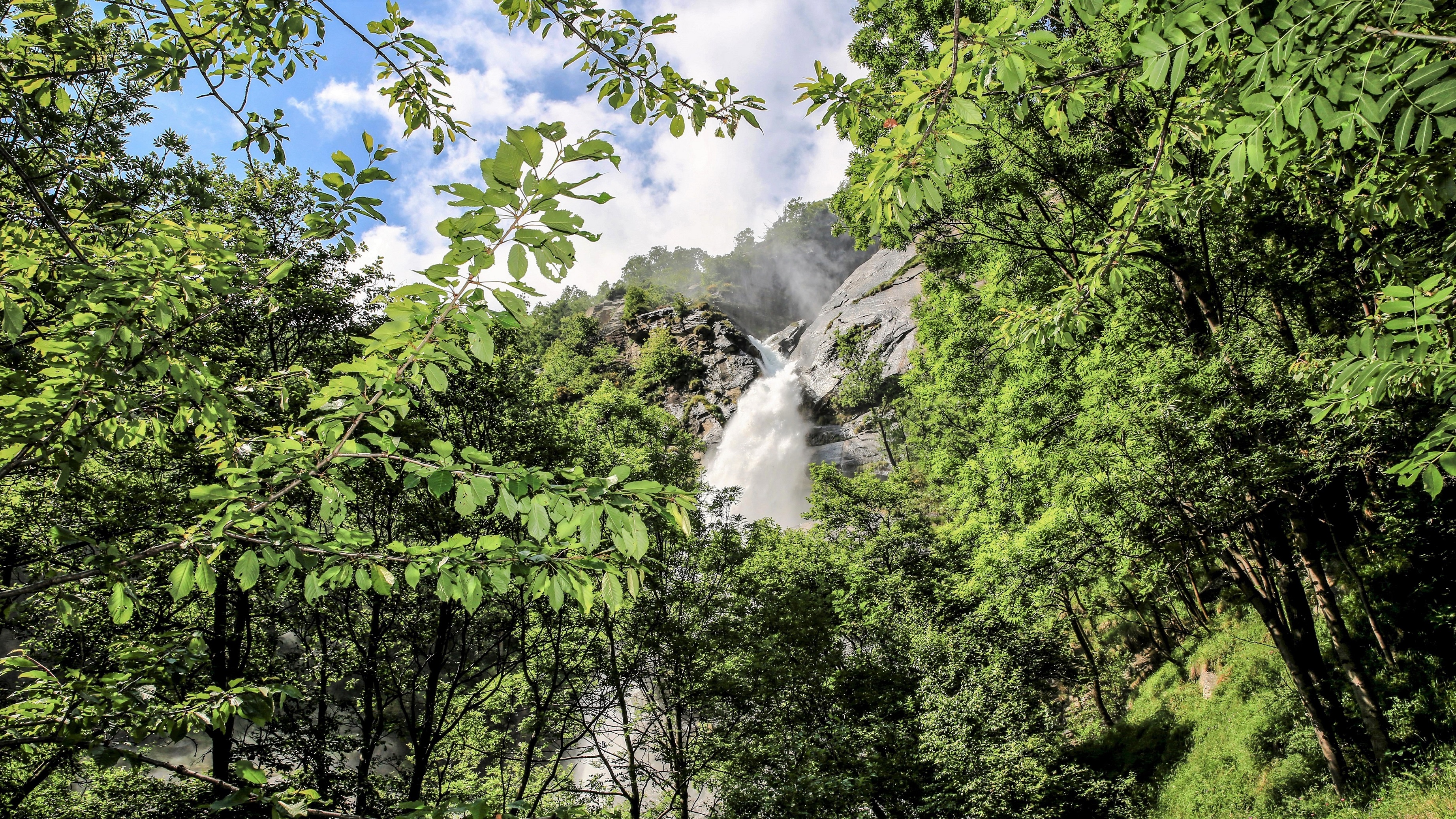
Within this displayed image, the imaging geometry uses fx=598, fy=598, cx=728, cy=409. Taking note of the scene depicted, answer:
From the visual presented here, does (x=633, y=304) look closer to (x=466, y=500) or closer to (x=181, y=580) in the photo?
(x=181, y=580)

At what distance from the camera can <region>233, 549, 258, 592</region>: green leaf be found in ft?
5.19

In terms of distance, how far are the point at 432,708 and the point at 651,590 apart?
4.40m

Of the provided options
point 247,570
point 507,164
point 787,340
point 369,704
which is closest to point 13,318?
point 247,570

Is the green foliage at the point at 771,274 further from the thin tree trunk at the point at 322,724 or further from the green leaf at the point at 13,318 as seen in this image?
the green leaf at the point at 13,318

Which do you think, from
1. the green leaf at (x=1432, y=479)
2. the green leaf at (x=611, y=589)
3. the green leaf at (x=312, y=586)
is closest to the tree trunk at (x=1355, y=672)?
the green leaf at (x=1432, y=479)

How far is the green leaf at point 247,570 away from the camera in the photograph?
1.58m

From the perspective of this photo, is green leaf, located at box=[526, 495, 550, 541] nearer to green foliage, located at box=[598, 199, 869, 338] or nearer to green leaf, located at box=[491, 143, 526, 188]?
green leaf, located at box=[491, 143, 526, 188]

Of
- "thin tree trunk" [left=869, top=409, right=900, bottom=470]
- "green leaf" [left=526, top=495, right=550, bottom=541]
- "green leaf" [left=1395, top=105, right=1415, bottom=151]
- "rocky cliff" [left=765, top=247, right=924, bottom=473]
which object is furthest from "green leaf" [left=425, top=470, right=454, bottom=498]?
"rocky cliff" [left=765, top=247, right=924, bottom=473]

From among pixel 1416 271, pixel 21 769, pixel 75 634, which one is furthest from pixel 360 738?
pixel 1416 271

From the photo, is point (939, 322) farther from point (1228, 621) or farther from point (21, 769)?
point (21, 769)

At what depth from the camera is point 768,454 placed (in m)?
40.7

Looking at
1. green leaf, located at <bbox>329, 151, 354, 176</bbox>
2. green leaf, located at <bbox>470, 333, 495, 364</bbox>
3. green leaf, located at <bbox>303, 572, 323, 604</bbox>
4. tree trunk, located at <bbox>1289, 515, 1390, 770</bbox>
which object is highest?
green leaf, located at <bbox>329, 151, 354, 176</bbox>

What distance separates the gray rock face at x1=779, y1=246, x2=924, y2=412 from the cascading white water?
5.69ft

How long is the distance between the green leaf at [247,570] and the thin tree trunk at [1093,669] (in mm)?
16302
